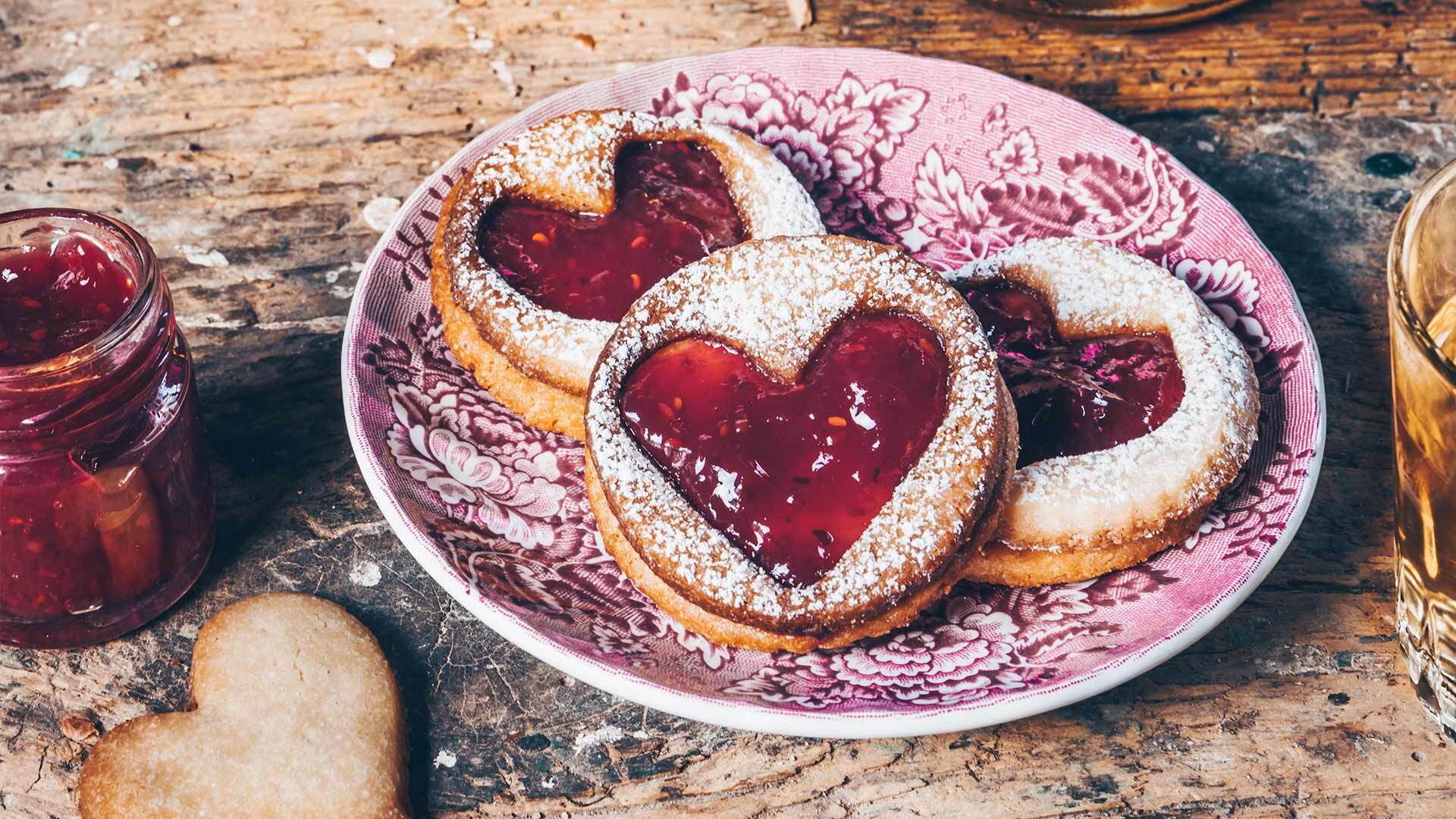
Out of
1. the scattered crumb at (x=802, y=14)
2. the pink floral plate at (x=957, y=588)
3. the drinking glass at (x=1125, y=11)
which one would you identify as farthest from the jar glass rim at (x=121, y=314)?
the drinking glass at (x=1125, y=11)

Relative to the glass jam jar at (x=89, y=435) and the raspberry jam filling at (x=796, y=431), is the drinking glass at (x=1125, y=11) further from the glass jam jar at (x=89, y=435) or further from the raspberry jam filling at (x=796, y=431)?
the glass jam jar at (x=89, y=435)

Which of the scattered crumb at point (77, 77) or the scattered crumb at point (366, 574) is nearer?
the scattered crumb at point (366, 574)

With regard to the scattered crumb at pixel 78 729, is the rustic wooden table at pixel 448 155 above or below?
above

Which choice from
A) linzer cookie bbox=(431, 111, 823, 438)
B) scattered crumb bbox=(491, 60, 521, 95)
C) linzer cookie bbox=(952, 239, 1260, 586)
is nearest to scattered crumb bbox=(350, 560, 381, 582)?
linzer cookie bbox=(431, 111, 823, 438)

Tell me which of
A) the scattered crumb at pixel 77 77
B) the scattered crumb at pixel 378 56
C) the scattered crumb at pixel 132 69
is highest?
the scattered crumb at pixel 378 56

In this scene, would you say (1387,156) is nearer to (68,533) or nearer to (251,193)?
(251,193)

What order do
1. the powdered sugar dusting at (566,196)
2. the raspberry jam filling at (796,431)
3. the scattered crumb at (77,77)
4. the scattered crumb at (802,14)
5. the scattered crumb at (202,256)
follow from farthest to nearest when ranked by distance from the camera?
the scattered crumb at (802,14), the scattered crumb at (77,77), the scattered crumb at (202,256), the powdered sugar dusting at (566,196), the raspberry jam filling at (796,431)

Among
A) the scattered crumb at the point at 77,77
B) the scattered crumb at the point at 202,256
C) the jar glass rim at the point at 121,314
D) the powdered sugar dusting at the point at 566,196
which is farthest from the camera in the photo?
the scattered crumb at the point at 77,77
